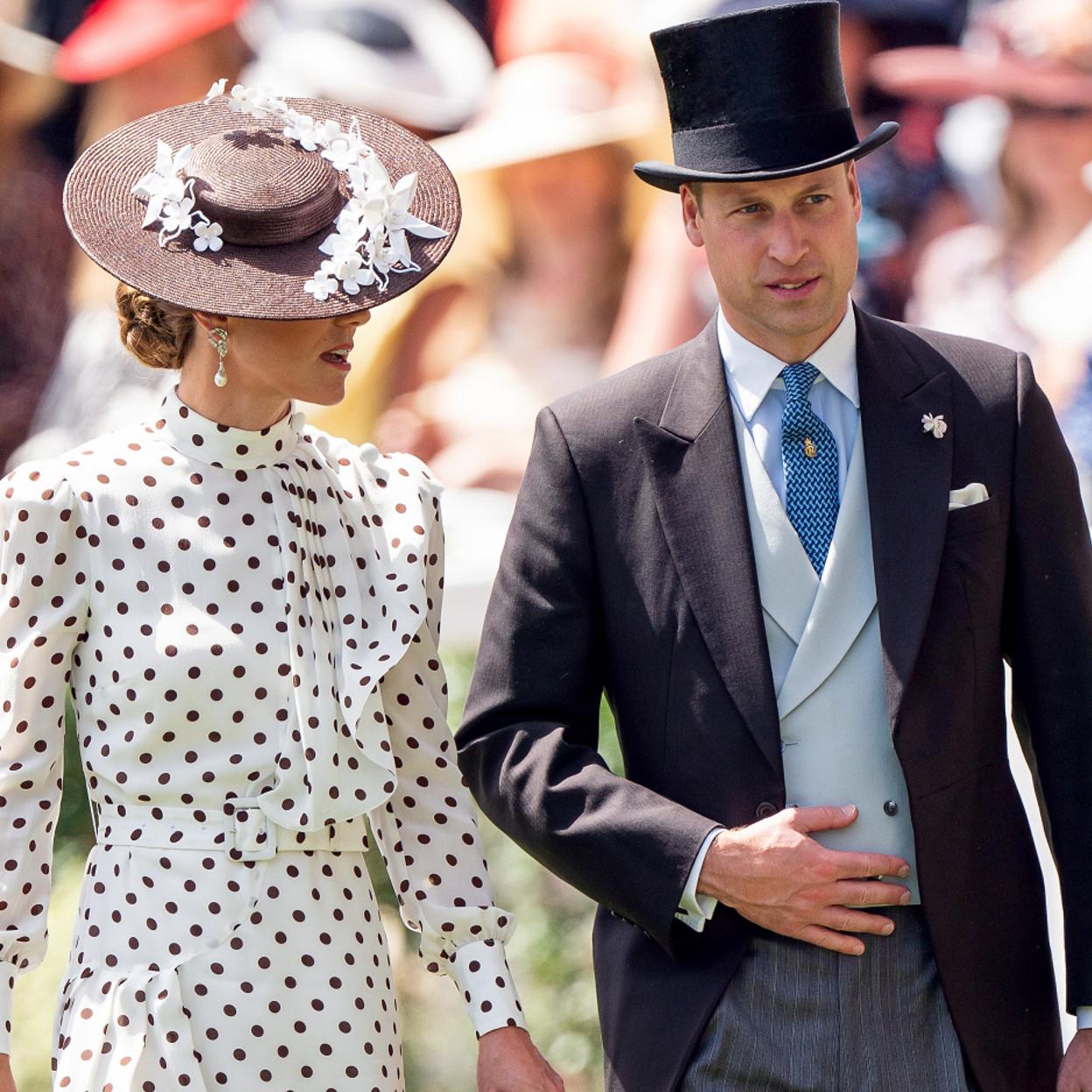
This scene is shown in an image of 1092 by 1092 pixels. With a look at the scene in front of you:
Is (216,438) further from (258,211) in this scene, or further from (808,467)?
(808,467)

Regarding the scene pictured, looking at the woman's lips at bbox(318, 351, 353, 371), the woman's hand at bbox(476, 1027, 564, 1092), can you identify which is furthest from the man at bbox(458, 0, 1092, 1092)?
the woman's lips at bbox(318, 351, 353, 371)

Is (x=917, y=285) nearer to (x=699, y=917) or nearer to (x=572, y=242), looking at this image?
(x=572, y=242)

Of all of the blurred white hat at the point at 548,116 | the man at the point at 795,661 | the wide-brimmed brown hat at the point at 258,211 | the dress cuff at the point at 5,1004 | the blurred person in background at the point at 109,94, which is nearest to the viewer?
the dress cuff at the point at 5,1004

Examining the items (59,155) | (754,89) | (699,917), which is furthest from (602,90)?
(699,917)

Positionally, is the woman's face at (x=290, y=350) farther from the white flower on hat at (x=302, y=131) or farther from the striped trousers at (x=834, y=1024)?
the striped trousers at (x=834, y=1024)

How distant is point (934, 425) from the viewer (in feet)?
9.32

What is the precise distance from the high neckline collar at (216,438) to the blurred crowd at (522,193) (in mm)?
2359

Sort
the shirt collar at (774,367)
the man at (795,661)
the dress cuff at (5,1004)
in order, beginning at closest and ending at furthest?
1. the dress cuff at (5,1004)
2. the man at (795,661)
3. the shirt collar at (774,367)

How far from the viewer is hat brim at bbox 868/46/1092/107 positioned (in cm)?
480

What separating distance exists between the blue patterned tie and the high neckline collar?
0.75 meters

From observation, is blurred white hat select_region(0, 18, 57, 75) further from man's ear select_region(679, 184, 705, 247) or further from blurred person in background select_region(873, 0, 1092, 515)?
man's ear select_region(679, 184, 705, 247)

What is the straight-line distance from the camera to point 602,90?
16.6ft

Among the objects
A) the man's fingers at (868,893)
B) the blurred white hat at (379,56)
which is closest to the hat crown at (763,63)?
the man's fingers at (868,893)

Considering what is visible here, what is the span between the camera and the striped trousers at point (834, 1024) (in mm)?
2668
